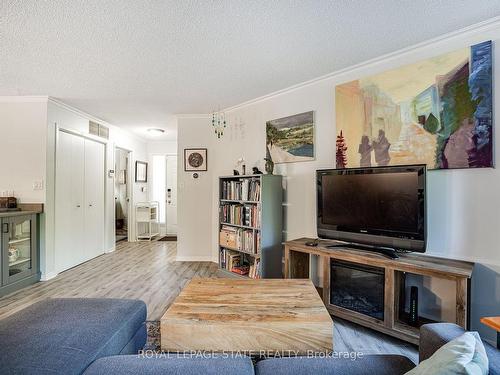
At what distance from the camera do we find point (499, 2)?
1748mm

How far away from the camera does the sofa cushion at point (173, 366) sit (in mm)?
937

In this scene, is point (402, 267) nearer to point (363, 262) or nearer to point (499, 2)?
point (363, 262)

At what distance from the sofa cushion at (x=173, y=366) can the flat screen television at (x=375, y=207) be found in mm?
1624

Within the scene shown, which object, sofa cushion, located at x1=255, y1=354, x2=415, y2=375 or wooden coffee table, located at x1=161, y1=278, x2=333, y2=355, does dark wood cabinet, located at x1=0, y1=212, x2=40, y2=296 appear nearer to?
wooden coffee table, located at x1=161, y1=278, x2=333, y2=355

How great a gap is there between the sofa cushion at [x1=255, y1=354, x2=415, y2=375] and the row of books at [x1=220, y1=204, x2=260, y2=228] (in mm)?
2159

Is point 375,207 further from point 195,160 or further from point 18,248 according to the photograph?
point 18,248

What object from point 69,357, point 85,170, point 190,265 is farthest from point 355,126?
point 85,170

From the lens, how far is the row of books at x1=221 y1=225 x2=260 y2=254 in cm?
320

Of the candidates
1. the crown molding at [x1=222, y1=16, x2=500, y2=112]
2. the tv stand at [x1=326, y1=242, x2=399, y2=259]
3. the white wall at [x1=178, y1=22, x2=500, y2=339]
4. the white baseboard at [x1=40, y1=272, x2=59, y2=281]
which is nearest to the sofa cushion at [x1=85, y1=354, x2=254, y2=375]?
the tv stand at [x1=326, y1=242, x2=399, y2=259]

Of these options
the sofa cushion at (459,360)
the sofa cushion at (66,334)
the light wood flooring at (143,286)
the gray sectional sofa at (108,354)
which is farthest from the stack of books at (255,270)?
the sofa cushion at (459,360)

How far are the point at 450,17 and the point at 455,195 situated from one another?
1296mm

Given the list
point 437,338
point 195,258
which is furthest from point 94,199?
point 437,338

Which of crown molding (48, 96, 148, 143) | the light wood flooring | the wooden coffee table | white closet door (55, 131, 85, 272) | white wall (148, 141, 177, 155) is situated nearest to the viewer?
the wooden coffee table

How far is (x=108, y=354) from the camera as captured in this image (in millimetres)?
1273
